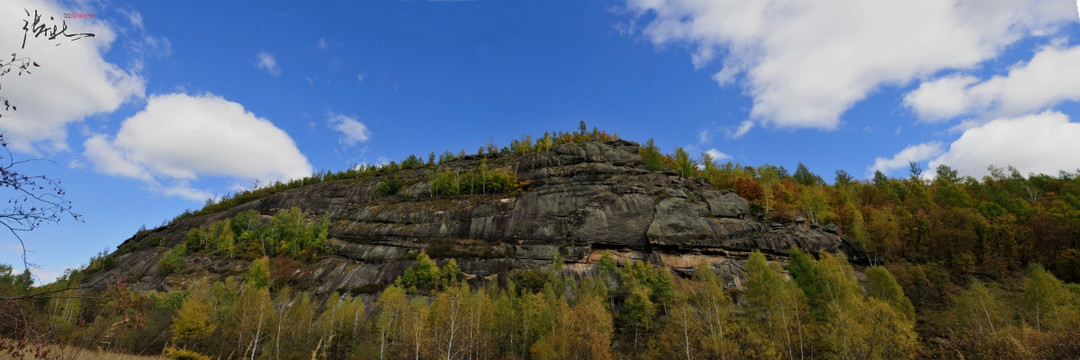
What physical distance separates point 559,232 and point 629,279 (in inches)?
693

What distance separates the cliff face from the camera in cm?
6606

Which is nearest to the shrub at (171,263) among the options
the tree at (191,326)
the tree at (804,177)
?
the tree at (191,326)

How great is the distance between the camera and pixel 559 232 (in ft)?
230

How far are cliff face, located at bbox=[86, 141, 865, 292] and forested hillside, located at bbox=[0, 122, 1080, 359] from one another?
0.46m

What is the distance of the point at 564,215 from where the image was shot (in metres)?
72.3


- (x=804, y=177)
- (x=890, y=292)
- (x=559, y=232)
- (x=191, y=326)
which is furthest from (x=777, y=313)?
(x=804, y=177)

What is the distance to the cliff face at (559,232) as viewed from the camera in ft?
217

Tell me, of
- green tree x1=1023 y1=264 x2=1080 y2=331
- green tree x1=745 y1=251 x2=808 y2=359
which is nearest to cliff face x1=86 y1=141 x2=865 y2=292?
green tree x1=745 y1=251 x2=808 y2=359

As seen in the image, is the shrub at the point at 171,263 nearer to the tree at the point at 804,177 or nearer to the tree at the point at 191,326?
the tree at the point at 191,326

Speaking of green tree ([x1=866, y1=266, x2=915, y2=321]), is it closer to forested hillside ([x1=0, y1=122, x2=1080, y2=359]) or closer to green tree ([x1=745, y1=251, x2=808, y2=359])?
forested hillside ([x1=0, y1=122, x2=1080, y2=359])

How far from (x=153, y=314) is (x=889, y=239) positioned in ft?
338

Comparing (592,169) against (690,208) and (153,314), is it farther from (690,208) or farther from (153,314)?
(153,314)

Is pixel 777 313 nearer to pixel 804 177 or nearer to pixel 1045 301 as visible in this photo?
pixel 1045 301

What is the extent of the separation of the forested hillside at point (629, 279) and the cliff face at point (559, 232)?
46cm
